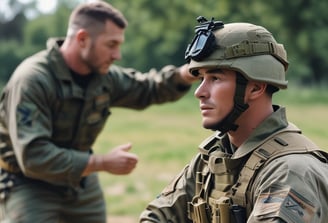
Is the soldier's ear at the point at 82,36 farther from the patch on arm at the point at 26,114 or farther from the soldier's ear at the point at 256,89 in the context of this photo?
the soldier's ear at the point at 256,89

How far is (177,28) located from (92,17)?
47.9ft

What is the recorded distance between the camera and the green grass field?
38.4 feet

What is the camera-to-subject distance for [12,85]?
20.3ft

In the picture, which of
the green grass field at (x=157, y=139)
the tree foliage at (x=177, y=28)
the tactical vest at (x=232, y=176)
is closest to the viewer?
the tactical vest at (x=232, y=176)

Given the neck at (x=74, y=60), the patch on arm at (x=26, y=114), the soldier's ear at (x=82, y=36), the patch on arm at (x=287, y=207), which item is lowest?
the patch on arm at (x=26, y=114)

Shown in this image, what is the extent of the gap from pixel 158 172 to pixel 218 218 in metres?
9.66

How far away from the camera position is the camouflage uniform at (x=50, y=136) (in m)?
6.00

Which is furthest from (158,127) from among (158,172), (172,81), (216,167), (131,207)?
(216,167)

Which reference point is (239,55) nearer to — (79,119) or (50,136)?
(50,136)

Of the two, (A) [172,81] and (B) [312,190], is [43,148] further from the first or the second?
(B) [312,190]

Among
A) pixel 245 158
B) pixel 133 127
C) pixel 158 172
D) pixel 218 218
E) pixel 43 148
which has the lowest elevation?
pixel 133 127

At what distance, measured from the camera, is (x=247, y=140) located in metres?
3.93

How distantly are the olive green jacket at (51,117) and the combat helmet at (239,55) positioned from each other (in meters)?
2.26

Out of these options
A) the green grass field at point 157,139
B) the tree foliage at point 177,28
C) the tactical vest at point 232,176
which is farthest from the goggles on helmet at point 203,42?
the tree foliage at point 177,28
